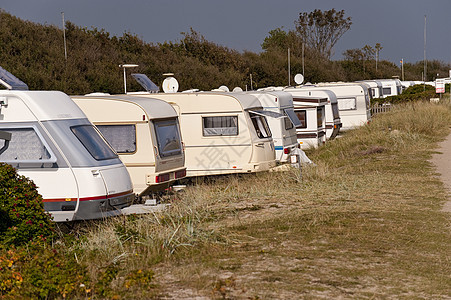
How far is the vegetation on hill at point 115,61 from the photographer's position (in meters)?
33.7

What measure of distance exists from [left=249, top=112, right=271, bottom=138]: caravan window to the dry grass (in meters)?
3.52

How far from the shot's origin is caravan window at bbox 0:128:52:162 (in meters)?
9.97

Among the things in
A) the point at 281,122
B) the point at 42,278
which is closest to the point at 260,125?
the point at 281,122

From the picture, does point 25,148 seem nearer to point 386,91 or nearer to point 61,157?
point 61,157

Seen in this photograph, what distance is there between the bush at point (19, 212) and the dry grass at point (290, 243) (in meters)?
0.58

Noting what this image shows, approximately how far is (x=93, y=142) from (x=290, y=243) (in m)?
3.87

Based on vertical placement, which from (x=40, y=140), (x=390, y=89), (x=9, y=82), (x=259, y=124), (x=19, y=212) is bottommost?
(x=19, y=212)

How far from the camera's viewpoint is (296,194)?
1170cm

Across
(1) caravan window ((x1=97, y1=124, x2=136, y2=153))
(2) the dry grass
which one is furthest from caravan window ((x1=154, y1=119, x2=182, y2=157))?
(2) the dry grass

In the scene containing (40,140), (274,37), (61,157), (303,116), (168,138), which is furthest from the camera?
(274,37)

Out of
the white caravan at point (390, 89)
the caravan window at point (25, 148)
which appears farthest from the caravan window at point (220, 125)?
the white caravan at point (390, 89)

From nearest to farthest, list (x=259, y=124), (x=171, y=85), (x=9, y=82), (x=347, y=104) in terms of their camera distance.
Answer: (x=9, y=82)
(x=259, y=124)
(x=171, y=85)
(x=347, y=104)

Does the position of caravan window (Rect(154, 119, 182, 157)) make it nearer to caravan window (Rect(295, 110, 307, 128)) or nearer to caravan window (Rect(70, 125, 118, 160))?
caravan window (Rect(70, 125, 118, 160))

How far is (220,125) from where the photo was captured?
16328 mm
